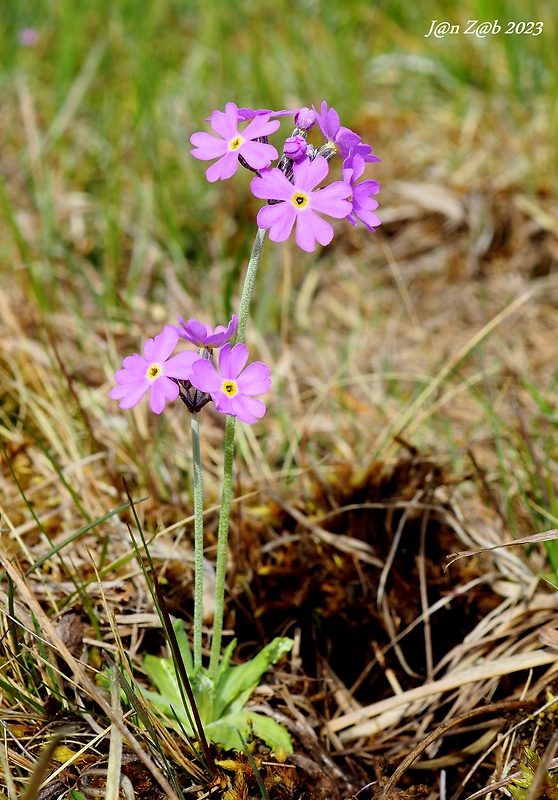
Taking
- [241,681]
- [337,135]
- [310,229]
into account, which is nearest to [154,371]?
[310,229]

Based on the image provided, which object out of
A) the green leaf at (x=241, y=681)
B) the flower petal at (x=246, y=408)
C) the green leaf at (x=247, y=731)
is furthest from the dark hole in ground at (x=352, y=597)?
the flower petal at (x=246, y=408)

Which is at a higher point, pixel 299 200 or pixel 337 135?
pixel 337 135

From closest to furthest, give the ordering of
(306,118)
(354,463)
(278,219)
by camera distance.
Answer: (278,219) < (306,118) < (354,463)

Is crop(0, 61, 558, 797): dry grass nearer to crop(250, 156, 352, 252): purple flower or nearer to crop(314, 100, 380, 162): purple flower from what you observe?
crop(250, 156, 352, 252): purple flower

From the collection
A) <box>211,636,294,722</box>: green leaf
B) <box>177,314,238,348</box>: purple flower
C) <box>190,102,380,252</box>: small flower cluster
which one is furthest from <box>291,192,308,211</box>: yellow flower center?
<box>211,636,294,722</box>: green leaf

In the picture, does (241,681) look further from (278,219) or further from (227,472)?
(278,219)

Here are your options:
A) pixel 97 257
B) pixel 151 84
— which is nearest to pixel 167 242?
pixel 97 257
